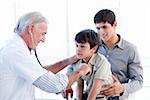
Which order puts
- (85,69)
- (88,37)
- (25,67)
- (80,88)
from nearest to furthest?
(25,67) < (85,69) < (88,37) < (80,88)

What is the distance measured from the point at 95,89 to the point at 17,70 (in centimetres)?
55

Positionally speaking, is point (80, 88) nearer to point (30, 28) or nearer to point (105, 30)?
point (105, 30)

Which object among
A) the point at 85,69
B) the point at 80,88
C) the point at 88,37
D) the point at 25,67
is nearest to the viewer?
the point at 25,67

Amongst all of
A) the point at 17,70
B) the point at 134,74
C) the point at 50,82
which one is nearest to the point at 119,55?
the point at 134,74

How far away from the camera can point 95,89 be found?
1.82 metres

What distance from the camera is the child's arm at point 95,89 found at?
5.97ft

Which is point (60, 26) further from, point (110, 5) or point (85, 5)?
point (110, 5)

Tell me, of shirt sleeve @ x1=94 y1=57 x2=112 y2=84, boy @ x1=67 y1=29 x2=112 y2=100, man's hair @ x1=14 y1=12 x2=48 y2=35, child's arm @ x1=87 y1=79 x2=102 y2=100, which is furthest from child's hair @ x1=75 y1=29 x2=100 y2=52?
man's hair @ x1=14 y1=12 x2=48 y2=35

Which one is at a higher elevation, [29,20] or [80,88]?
[29,20]

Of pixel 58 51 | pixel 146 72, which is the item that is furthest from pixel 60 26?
pixel 146 72

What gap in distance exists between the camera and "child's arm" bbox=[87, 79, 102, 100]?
1.82 meters

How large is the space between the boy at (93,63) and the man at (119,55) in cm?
14

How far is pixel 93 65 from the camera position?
1.89 m

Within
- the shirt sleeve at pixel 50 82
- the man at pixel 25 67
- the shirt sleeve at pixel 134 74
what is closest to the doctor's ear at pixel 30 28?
the man at pixel 25 67
